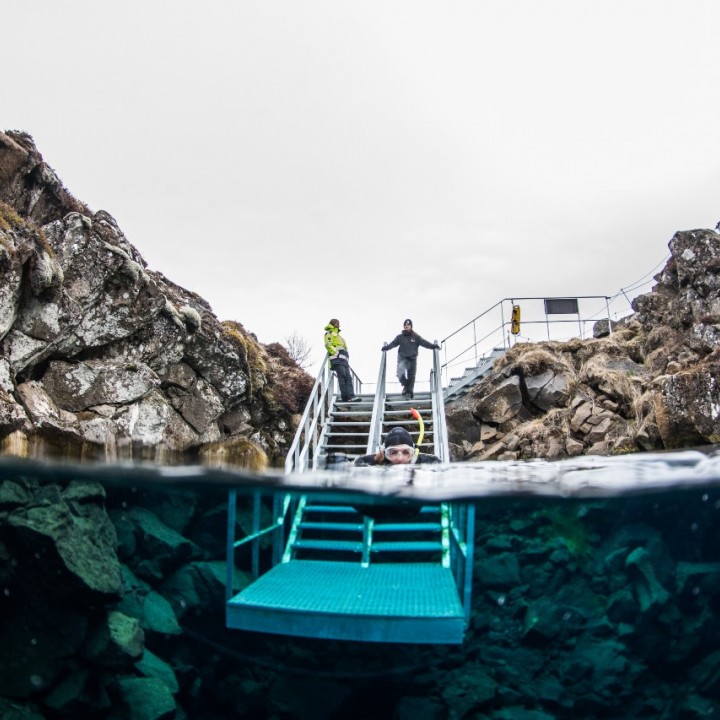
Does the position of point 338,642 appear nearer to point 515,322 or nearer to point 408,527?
point 408,527

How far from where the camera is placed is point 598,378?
1672 centimetres

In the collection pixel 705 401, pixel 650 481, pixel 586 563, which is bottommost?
pixel 586 563

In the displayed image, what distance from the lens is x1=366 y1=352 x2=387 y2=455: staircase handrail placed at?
10.8 meters

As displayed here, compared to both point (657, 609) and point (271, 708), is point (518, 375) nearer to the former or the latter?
point (657, 609)

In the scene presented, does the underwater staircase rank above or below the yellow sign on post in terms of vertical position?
below

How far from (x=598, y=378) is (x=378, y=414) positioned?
8.44 meters

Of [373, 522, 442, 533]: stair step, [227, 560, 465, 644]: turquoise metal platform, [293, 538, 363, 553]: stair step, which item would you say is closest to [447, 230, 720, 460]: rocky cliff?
[373, 522, 442, 533]: stair step

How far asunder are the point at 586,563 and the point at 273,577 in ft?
15.2

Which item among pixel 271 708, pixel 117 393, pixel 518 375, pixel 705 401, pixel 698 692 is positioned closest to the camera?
pixel 271 708

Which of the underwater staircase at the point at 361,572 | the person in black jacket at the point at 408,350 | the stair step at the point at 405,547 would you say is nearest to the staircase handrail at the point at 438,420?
the underwater staircase at the point at 361,572

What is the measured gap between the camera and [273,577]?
21.8 feet

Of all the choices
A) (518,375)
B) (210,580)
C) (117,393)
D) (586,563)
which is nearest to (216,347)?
(117,393)

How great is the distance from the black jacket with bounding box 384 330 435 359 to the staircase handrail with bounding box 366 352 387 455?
1.94ft

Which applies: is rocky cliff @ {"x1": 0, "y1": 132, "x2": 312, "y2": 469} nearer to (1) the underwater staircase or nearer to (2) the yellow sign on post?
(1) the underwater staircase
